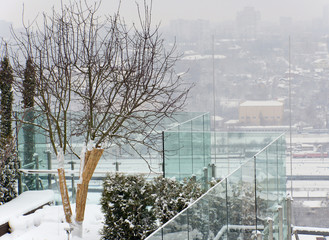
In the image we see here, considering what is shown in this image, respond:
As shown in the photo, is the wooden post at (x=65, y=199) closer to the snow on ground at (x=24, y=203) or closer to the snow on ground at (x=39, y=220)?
the snow on ground at (x=39, y=220)

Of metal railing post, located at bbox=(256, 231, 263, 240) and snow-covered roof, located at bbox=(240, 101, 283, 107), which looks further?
snow-covered roof, located at bbox=(240, 101, 283, 107)

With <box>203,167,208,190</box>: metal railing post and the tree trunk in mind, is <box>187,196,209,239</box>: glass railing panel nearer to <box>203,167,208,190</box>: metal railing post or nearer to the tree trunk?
the tree trunk

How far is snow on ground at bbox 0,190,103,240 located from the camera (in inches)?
326

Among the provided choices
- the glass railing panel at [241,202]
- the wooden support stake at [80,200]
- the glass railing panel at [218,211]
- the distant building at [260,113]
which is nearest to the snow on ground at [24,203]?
the wooden support stake at [80,200]

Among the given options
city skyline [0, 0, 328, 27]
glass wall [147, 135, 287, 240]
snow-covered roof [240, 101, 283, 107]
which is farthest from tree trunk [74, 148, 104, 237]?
city skyline [0, 0, 328, 27]

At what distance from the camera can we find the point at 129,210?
7.53 metres

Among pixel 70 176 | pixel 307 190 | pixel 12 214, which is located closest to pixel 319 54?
pixel 307 190

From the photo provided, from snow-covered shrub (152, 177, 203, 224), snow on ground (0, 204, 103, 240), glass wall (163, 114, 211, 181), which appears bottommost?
snow on ground (0, 204, 103, 240)

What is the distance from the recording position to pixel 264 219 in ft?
21.2

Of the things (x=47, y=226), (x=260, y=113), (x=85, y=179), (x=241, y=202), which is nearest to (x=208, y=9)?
(x=260, y=113)

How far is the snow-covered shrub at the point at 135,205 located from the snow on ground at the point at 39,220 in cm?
45

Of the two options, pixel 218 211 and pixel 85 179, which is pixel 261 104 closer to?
pixel 85 179

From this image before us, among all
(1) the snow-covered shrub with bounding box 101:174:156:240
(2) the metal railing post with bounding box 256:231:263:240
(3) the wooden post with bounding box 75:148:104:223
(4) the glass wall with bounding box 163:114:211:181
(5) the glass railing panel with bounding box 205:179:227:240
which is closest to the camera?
(5) the glass railing panel with bounding box 205:179:227:240

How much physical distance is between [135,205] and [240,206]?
2.19 meters
